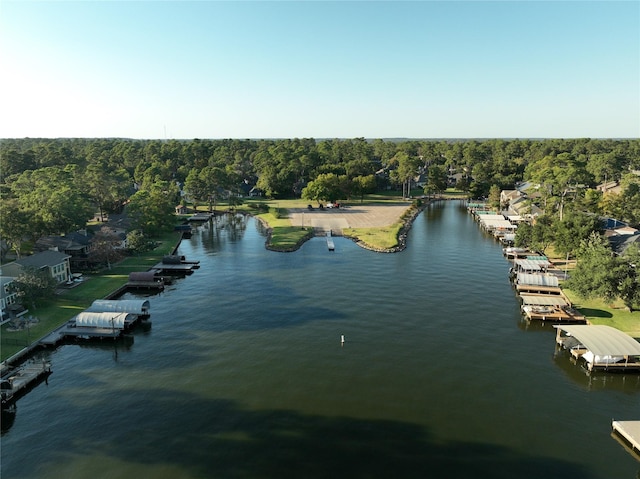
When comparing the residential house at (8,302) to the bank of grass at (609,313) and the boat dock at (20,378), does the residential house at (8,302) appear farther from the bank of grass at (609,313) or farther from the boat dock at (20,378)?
the bank of grass at (609,313)

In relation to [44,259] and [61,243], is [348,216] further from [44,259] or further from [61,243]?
[44,259]

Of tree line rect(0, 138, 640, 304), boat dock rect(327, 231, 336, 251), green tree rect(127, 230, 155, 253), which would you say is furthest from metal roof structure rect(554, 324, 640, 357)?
green tree rect(127, 230, 155, 253)

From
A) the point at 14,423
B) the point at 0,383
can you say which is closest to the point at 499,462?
the point at 14,423

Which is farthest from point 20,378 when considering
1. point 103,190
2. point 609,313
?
point 103,190

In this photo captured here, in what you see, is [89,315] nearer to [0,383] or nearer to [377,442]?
[0,383]

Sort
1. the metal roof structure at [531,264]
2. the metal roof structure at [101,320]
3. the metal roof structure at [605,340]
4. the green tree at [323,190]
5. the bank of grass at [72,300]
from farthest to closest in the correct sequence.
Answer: the green tree at [323,190]
the metal roof structure at [531,264]
the metal roof structure at [101,320]
the bank of grass at [72,300]
the metal roof structure at [605,340]

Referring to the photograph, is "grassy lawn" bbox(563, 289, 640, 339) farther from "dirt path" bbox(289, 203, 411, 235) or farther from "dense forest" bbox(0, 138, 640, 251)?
"dirt path" bbox(289, 203, 411, 235)

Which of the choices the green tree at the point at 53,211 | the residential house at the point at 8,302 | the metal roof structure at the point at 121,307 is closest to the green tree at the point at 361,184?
the green tree at the point at 53,211
